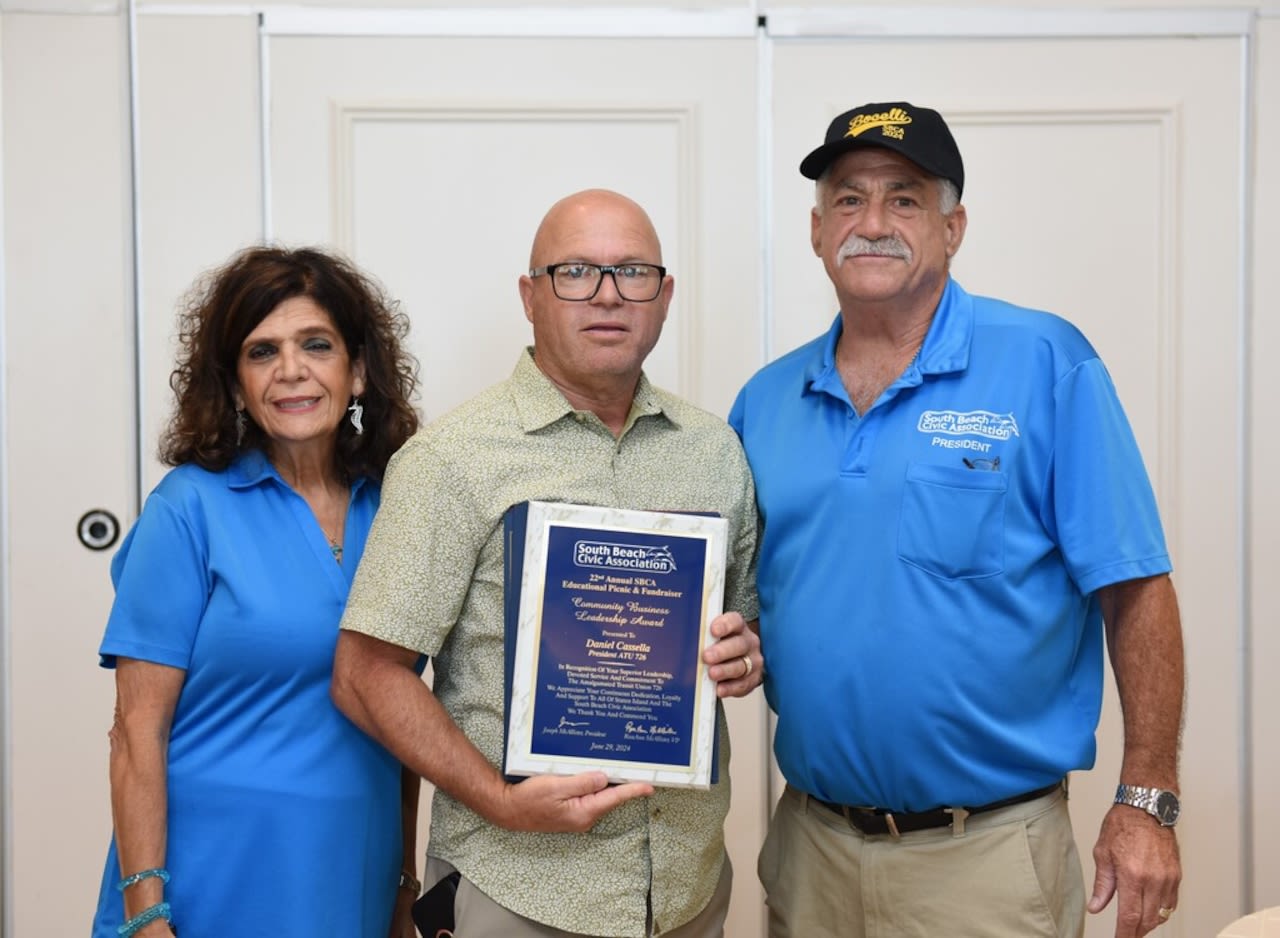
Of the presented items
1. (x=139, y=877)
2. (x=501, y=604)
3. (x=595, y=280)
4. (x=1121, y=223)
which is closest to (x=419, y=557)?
(x=501, y=604)

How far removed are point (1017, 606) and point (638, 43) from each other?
5.30 feet

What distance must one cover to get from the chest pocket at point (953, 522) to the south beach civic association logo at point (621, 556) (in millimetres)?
411

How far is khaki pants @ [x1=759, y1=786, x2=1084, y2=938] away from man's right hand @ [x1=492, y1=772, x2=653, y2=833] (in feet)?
1.56

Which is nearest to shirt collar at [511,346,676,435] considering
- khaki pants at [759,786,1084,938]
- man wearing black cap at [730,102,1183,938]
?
man wearing black cap at [730,102,1183,938]

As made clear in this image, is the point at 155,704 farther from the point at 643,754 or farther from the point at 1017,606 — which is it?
the point at 1017,606

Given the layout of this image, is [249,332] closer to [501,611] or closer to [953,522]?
[501,611]

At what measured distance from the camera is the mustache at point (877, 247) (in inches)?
77.6

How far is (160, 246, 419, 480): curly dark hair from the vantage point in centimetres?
193

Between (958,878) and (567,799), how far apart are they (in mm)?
678

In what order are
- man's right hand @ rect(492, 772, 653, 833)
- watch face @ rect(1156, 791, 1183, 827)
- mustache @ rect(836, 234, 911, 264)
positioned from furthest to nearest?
mustache @ rect(836, 234, 911, 264) → watch face @ rect(1156, 791, 1183, 827) → man's right hand @ rect(492, 772, 653, 833)

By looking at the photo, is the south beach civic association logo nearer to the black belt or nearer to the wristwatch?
the black belt

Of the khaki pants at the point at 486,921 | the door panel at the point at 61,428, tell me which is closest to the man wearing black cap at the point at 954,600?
the khaki pants at the point at 486,921

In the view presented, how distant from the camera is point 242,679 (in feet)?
5.95

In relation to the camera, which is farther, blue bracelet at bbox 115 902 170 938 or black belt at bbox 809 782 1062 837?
black belt at bbox 809 782 1062 837
